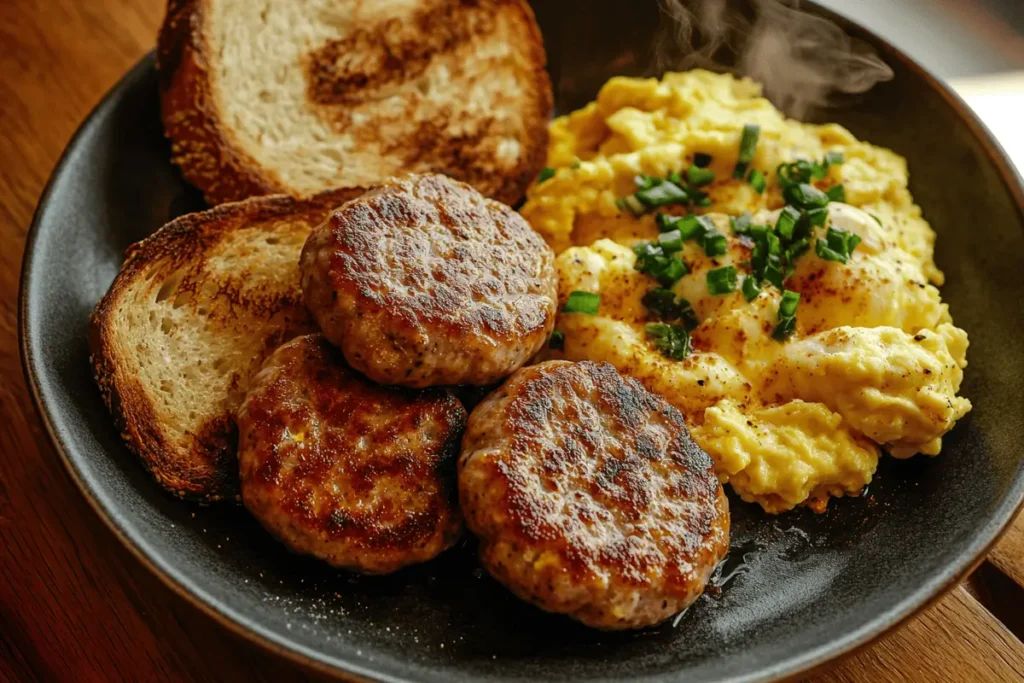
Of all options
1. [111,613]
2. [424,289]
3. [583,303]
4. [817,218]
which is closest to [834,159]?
[817,218]

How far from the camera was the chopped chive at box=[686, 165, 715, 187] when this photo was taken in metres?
3.21

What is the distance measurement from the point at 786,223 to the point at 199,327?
1.98m

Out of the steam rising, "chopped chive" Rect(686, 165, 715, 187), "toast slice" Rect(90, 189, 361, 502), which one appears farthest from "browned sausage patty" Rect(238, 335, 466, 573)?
the steam rising

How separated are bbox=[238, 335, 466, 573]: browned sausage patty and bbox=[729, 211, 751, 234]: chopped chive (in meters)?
1.26

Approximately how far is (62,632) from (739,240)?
7.88 feet

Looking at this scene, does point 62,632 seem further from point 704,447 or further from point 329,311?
point 704,447

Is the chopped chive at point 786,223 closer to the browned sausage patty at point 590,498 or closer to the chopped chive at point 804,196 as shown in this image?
the chopped chive at point 804,196

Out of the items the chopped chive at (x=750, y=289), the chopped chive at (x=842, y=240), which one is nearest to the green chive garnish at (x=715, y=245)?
the chopped chive at (x=750, y=289)

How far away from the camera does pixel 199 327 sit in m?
2.72

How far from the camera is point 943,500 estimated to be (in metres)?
2.57

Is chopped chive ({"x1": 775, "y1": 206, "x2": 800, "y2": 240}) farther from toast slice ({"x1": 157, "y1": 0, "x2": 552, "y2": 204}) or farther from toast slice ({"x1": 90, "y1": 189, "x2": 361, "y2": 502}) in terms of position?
toast slice ({"x1": 90, "y1": 189, "x2": 361, "y2": 502})

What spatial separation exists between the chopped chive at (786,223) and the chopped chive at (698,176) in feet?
1.05

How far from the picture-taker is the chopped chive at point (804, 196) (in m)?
3.10

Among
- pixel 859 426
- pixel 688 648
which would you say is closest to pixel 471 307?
pixel 688 648
